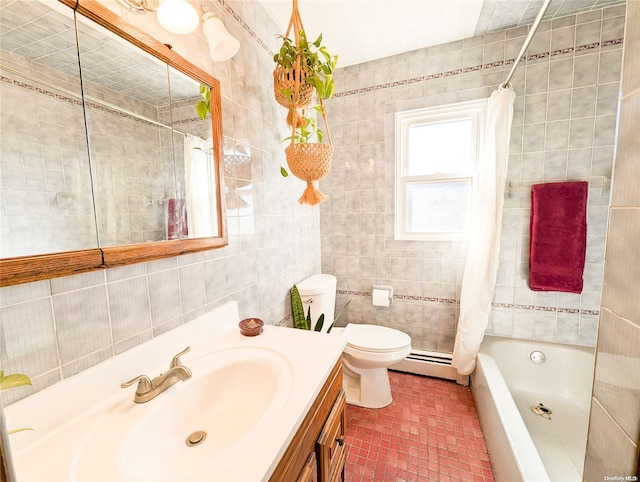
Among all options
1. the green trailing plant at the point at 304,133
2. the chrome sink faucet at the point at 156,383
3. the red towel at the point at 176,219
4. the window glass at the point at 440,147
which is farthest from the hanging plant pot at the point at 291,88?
the chrome sink faucet at the point at 156,383

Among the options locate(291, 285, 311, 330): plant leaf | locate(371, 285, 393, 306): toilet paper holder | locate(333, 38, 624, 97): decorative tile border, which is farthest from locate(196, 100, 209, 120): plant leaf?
locate(371, 285, 393, 306): toilet paper holder

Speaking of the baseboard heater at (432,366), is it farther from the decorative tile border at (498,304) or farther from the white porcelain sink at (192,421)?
the white porcelain sink at (192,421)

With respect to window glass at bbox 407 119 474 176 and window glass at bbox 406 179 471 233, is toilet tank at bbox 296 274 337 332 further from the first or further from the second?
window glass at bbox 407 119 474 176

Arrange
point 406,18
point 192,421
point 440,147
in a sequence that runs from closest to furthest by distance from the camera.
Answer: point 192,421 → point 406,18 → point 440,147

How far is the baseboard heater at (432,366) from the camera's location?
2.04 metres

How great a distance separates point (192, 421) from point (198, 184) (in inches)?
32.2

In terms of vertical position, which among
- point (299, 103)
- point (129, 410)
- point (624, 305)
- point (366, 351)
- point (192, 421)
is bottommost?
point (366, 351)

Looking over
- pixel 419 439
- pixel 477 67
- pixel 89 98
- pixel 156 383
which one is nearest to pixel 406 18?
pixel 477 67

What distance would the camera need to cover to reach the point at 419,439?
1548 mm

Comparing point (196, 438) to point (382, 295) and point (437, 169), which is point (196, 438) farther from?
point (437, 169)

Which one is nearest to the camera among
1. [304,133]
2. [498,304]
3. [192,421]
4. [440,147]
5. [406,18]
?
[192,421]

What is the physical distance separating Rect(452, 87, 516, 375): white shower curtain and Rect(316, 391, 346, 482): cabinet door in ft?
3.98

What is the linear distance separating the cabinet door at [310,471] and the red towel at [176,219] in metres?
0.83

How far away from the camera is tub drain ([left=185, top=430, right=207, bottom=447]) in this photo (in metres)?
0.76
